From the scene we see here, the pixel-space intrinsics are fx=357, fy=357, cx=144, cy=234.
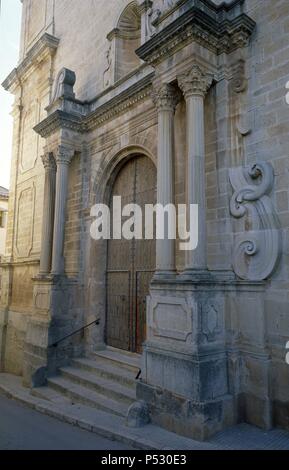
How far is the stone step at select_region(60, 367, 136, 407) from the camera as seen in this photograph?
557 cm

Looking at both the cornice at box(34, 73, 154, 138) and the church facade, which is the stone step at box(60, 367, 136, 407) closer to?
the church facade

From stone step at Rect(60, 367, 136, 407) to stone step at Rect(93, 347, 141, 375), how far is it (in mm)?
401

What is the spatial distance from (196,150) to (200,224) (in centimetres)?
105

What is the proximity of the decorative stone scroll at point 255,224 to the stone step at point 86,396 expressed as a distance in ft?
8.95

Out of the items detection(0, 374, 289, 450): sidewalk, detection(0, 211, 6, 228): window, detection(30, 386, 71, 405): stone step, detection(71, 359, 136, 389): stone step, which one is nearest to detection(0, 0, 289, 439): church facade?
detection(0, 374, 289, 450): sidewalk

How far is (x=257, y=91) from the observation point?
5.04m

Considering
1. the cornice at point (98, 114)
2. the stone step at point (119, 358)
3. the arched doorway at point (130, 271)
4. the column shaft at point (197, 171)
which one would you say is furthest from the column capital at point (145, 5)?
the stone step at point (119, 358)

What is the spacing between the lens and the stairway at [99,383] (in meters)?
5.61

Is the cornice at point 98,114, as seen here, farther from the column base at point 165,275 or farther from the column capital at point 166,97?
the column base at point 165,275

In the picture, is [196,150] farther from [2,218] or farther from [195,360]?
[2,218]

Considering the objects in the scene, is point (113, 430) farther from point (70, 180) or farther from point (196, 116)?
point (70, 180)

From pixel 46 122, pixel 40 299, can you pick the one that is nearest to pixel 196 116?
pixel 46 122

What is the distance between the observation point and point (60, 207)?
8289 millimetres
